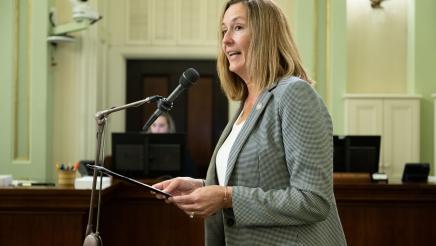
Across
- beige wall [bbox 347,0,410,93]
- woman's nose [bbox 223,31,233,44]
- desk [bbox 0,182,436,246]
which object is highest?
beige wall [bbox 347,0,410,93]

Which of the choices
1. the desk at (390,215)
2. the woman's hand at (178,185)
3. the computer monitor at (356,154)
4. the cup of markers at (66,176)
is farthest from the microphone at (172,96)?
the computer monitor at (356,154)

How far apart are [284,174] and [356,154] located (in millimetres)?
2746

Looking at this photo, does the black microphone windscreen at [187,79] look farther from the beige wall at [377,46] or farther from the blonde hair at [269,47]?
the beige wall at [377,46]

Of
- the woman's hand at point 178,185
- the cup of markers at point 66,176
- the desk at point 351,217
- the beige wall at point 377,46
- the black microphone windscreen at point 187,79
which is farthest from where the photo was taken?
the beige wall at point 377,46

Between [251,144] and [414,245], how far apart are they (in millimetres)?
2256

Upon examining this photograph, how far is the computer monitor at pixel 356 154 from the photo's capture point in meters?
3.93

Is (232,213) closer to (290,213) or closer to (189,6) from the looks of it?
(290,213)

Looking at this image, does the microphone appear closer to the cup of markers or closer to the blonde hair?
the blonde hair

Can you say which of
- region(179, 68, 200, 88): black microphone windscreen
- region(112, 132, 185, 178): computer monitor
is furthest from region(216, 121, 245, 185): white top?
region(112, 132, 185, 178): computer monitor

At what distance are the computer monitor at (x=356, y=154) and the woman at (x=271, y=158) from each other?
2594mm

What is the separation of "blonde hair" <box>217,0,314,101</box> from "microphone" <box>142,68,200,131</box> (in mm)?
387

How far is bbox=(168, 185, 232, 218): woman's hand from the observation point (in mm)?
1306

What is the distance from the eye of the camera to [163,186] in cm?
153

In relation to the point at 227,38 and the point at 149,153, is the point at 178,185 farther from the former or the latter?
the point at 149,153
